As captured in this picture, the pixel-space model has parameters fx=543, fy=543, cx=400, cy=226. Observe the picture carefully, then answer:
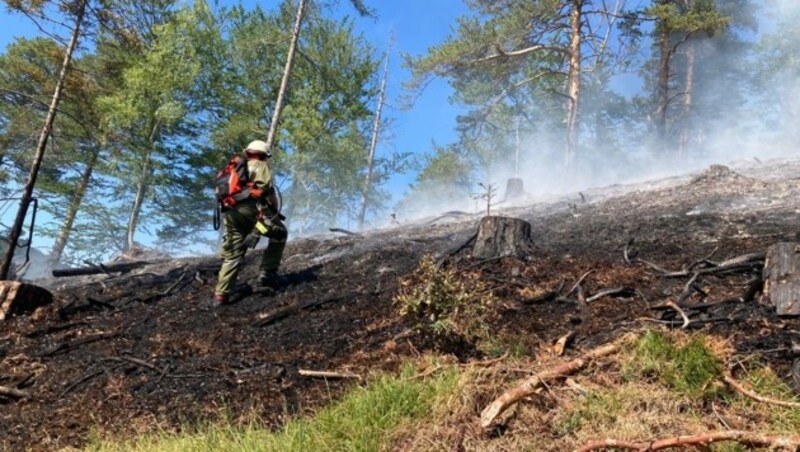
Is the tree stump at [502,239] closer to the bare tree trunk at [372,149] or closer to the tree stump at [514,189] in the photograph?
the tree stump at [514,189]

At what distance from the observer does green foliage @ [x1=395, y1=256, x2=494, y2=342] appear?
4.21 m

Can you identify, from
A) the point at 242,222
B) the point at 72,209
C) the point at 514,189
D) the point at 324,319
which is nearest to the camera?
the point at 324,319

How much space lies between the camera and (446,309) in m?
4.41

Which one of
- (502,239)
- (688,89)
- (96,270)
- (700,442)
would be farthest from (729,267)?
(688,89)

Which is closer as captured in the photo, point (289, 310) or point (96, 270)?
point (289, 310)

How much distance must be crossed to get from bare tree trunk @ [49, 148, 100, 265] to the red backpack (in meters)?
16.4

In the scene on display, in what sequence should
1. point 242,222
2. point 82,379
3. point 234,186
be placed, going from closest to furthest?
1. point 82,379
2. point 234,186
3. point 242,222

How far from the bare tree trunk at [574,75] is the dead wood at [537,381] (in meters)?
15.8

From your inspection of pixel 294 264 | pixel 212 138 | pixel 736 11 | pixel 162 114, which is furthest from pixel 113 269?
pixel 736 11

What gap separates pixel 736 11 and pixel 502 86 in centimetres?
1695

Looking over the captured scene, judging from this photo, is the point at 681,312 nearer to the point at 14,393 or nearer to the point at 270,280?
the point at 270,280

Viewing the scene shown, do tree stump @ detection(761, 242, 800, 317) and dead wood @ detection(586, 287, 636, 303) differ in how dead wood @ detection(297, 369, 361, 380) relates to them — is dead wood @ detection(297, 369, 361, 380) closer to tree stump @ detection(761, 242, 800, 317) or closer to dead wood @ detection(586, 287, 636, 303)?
dead wood @ detection(586, 287, 636, 303)

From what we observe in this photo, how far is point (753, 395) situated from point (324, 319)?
13.9ft

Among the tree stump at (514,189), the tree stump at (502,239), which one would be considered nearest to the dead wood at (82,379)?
the tree stump at (502,239)
